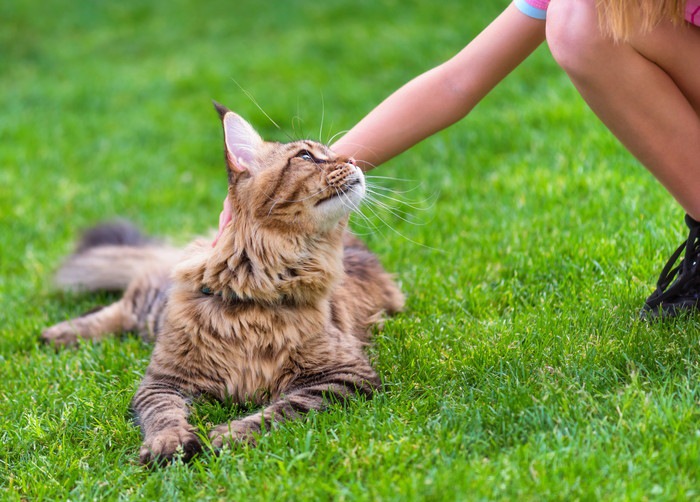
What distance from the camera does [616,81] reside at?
2830mm

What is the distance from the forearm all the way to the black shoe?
3.03ft

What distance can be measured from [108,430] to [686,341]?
202 centimetres

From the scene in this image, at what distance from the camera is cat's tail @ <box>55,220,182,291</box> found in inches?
176

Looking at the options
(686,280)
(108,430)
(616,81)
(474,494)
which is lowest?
(108,430)

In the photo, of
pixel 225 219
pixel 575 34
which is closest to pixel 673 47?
pixel 575 34

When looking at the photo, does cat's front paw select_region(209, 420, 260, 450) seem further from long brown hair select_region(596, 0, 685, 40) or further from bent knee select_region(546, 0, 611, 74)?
long brown hair select_region(596, 0, 685, 40)

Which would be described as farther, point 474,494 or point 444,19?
point 444,19

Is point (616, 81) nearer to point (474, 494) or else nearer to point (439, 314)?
point (439, 314)

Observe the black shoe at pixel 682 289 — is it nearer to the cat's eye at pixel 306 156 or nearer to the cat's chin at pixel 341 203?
the cat's chin at pixel 341 203

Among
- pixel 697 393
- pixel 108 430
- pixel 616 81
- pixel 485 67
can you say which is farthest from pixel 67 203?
pixel 697 393

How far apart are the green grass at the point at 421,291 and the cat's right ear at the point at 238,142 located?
569mm

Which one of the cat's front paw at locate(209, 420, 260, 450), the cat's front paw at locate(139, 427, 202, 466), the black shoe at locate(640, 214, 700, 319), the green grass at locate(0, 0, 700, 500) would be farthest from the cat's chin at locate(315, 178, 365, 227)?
the black shoe at locate(640, 214, 700, 319)

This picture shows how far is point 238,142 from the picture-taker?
121 inches

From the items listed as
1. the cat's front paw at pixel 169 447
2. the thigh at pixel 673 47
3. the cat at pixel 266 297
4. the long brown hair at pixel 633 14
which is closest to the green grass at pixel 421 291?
the cat's front paw at pixel 169 447
